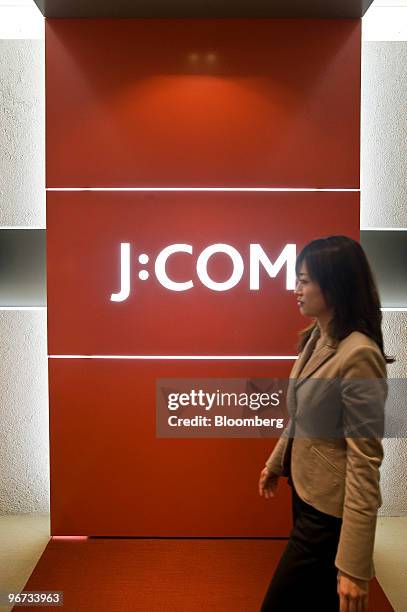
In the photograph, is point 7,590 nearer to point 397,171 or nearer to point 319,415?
point 319,415

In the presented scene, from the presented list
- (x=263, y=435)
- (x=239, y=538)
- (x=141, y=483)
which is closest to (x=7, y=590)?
(x=141, y=483)

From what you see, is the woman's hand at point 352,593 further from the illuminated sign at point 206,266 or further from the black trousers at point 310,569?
the illuminated sign at point 206,266

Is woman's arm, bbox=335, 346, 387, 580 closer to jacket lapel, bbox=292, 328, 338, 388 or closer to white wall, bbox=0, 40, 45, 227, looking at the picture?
jacket lapel, bbox=292, 328, 338, 388

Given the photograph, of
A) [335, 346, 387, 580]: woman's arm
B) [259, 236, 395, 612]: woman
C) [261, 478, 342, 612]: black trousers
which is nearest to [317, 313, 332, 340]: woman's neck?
[259, 236, 395, 612]: woman

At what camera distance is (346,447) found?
1.46 meters

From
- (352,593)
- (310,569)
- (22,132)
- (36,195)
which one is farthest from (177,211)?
(352,593)

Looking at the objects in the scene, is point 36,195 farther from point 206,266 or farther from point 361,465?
point 361,465

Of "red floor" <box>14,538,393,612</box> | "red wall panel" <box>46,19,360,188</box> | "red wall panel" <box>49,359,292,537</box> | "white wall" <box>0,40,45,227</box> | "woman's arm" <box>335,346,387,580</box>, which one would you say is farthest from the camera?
"white wall" <box>0,40,45,227</box>

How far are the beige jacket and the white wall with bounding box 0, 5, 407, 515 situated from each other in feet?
6.04

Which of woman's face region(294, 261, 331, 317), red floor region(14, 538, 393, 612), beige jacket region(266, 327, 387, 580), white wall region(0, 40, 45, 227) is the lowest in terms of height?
red floor region(14, 538, 393, 612)

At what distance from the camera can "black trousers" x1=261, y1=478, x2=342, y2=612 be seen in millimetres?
1501

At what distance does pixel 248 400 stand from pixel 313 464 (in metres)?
1.37

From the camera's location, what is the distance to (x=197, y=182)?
2.83 meters

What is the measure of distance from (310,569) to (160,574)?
1322 millimetres
